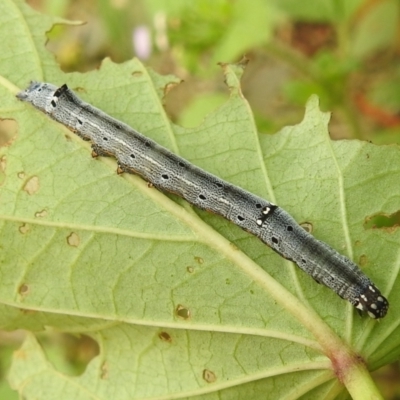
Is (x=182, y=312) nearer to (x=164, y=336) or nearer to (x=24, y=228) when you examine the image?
(x=164, y=336)

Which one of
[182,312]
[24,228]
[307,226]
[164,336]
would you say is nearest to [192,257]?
[182,312]

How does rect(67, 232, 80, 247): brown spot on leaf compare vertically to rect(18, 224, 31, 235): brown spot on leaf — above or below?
below

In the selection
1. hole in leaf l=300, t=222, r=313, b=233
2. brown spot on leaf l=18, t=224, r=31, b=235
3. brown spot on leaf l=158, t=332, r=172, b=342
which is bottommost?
brown spot on leaf l=158, t=332, r=172, b=342

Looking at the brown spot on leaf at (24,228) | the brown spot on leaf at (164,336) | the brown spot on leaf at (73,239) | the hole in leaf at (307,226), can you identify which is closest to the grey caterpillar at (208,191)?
the hole in leaf at (307,226)

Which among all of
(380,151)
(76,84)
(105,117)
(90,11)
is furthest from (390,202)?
(90,11)

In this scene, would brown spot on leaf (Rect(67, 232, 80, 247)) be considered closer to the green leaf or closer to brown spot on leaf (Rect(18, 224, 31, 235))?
the green leaf

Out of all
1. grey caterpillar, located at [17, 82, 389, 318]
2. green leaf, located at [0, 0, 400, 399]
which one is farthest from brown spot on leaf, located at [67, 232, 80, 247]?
grey caterpillar, located at [17, 82, 389, 318]
